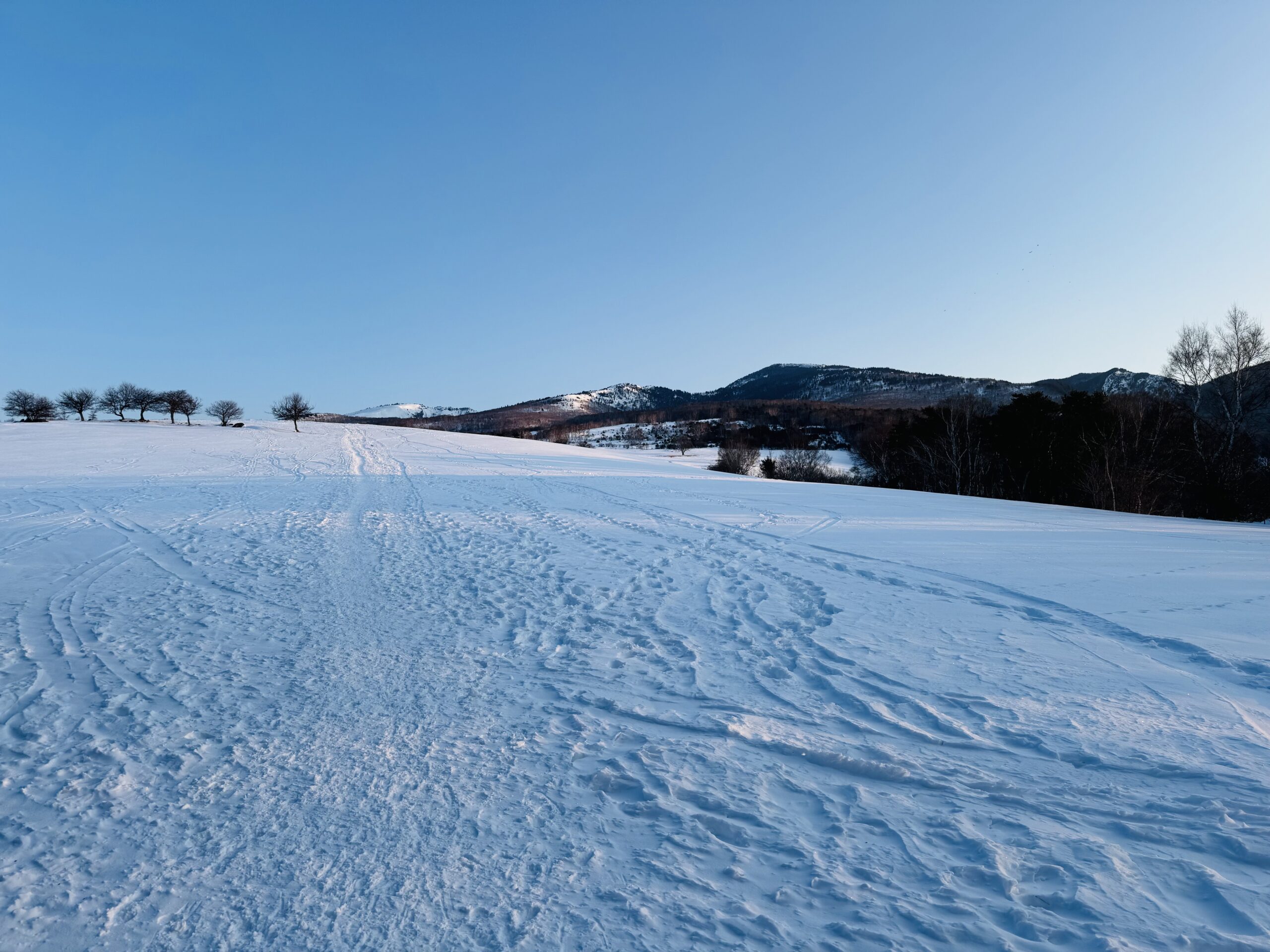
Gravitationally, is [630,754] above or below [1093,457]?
below

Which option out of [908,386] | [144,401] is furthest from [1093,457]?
[908,386]

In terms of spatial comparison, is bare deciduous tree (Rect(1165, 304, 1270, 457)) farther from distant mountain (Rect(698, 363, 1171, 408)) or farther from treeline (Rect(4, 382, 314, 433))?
treeline (Rect(4, 382, 314, 433))

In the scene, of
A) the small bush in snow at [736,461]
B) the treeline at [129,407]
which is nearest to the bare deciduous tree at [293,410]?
the treeline at [129,407]

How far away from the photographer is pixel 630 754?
3.76 meters

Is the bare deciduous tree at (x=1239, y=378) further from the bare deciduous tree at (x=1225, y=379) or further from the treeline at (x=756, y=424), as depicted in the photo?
the treeline at (x=756, y=424)

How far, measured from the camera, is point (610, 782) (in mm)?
3457

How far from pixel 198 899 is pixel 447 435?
47104mm

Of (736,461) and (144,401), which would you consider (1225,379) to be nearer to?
(736,461)

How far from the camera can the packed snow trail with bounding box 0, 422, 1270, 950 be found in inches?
100.0

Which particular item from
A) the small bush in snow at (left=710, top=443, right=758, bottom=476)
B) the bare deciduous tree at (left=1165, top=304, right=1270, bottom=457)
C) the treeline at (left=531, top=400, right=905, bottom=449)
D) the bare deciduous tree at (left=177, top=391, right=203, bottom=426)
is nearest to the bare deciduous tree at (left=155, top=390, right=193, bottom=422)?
the bare deciduous tree at (left=177, top=391, right=203, bottom=426)

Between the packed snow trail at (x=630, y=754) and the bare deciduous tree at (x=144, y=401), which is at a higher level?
the bare deciduous tree at (x=144, y=401)

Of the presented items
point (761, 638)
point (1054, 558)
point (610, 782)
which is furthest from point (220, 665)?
point (1054, 558)

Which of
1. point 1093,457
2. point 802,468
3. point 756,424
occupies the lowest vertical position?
point 802,468

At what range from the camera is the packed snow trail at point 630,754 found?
2.54 metres
